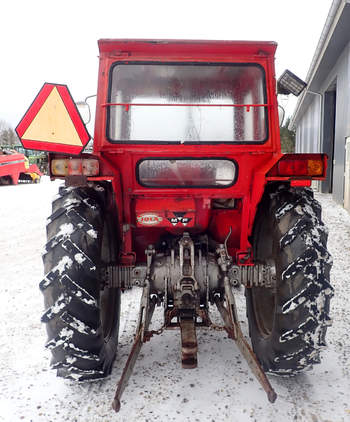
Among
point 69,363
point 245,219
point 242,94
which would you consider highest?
point 242,94

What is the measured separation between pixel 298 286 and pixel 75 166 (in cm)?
148

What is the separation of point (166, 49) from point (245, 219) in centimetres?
129

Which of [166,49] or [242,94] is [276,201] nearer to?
[242,94]

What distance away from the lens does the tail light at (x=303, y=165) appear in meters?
2.29

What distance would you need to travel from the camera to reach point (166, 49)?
2580 millimetres

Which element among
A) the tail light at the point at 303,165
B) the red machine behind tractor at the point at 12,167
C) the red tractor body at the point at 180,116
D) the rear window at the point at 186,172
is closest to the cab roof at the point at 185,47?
the red tractor body at the point at 180,116

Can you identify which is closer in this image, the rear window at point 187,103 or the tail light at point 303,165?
the tail light at point 303,165

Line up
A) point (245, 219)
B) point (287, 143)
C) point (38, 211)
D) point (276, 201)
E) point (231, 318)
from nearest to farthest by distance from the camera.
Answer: point (231, 318) → point (276, 201) → point (245, 219) → point (38, 211) → point (287, 143)

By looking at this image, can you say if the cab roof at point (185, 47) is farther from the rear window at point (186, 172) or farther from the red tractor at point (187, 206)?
the rear window at point (186, 172)

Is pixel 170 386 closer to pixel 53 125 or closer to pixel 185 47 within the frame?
pixel 53 125

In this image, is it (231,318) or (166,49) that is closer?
(231,318)

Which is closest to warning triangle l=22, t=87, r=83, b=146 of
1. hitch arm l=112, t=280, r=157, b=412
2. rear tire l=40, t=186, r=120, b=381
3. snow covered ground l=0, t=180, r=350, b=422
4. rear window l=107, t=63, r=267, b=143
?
rear tire l=40, t=186, r=120, b=381

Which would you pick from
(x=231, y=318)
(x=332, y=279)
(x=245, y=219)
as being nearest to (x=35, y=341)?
(x=231, y=318)

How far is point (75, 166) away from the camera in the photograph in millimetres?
2242
